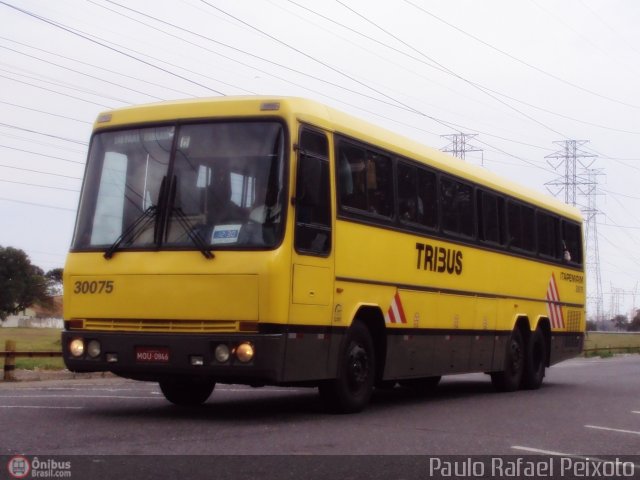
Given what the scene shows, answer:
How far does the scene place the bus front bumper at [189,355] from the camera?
11.9m

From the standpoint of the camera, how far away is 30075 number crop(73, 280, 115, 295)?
12680 millimetres

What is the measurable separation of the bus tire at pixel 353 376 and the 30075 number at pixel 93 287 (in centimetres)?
261

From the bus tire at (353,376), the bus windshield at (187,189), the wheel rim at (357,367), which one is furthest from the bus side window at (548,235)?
the bus windshield at (187,189)

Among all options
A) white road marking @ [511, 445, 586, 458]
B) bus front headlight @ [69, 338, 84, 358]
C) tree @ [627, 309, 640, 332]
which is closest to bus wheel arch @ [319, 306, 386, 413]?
bus front headlight @ [69, 338, 84, 358]

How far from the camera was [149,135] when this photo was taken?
1310 cm

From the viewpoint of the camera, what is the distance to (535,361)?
20984 mm

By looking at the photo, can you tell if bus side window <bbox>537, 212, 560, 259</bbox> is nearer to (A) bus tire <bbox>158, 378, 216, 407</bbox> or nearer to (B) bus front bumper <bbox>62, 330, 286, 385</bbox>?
(A) bus tire <bbox>158, 378, 216, 407</bbox>

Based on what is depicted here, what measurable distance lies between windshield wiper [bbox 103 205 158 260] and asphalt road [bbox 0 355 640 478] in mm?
1770

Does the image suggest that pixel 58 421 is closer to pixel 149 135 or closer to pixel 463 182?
pixel 149 135

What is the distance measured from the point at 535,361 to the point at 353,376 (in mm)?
8109

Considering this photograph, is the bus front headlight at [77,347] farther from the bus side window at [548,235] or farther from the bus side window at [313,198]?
the bus side window at [548,235]

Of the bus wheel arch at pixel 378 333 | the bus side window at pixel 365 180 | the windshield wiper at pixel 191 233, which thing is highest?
the bus side window at pixel 365 180
